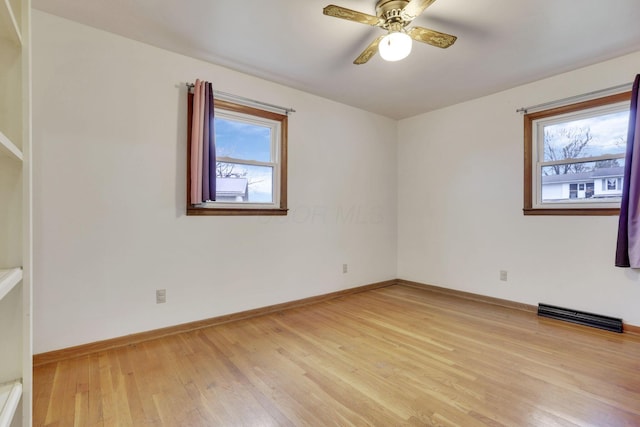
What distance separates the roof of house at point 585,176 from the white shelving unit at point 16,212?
417 cm

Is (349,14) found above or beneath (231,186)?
above

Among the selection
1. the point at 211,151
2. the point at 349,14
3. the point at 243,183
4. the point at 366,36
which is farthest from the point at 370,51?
the point at 243,183

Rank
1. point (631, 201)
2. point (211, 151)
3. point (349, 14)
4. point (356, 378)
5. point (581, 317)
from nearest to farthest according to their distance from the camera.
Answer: point (349, 14) < point (356, 378) < point (631, 201) < point (211, 151) < point (581, 317)

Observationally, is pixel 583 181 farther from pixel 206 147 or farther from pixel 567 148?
pixel 206 147

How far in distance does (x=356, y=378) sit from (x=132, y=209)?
7.17 ft

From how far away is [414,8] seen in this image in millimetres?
1914

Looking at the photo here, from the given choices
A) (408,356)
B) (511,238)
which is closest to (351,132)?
(511,238)

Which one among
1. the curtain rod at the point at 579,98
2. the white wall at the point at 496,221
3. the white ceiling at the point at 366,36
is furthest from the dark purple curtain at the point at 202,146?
the curtain rod at the point at 579,98

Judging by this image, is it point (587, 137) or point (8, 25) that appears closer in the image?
point (8, 25)

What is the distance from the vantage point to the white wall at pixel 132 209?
223 centimetres

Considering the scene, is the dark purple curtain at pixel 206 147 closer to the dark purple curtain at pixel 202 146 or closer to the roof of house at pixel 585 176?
the dark purple curtain at pixel 202 146

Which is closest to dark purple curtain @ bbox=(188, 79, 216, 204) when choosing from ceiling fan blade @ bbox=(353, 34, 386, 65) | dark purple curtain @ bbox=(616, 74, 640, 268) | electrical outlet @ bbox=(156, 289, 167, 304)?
electrical outlet @ bbox=(156, 289, 167, 304)

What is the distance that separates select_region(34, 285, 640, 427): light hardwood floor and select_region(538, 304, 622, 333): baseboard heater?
117mm

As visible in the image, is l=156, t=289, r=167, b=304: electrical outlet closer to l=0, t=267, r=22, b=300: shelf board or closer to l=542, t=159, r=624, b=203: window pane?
l=0, t=267, r=22, b=300: shelf board
